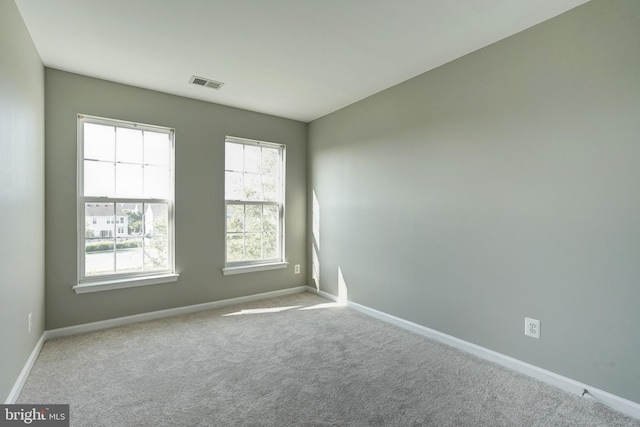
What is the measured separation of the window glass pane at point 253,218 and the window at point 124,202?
0.95 metres

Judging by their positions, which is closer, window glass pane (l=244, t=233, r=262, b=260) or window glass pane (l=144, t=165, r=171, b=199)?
window glass pane (l=144, t=165, r=171, b=199)

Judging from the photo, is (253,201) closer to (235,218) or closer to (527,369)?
(235,218)

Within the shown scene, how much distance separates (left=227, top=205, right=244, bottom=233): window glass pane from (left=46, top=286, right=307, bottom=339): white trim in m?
0.90

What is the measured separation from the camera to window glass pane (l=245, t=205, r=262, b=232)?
13.7 feet

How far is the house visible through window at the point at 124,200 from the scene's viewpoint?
3111mm

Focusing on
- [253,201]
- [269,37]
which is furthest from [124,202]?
[269,37]

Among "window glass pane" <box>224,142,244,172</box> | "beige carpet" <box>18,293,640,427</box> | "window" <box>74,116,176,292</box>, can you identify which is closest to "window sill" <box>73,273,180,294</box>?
"window" <box>74,116,176,292</box>

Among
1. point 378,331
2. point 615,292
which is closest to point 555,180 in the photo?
point 615,292

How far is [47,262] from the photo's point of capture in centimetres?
288

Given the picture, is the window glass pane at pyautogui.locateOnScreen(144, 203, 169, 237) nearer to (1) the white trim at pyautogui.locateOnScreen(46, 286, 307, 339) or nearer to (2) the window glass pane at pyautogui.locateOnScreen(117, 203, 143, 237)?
(2) the window glass pane at pyautogui.locateOnScreen(117, 203, 143, 237)

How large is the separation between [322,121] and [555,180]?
2960 mm

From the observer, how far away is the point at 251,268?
409cm

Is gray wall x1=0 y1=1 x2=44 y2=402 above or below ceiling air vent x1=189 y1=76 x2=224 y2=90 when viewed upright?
below

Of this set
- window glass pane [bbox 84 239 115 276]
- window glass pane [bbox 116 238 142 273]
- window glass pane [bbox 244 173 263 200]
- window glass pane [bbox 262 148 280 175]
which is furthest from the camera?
window glass pane [bbox 262 148 280 175]
